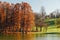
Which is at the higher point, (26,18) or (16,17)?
(16,17)

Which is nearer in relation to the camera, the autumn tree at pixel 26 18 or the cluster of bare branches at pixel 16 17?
the cluster of bare branches at pixel 16 17

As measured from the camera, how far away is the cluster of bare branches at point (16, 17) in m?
33.4

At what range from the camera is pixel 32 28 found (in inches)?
1378

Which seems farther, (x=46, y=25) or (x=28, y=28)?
(x=46, y=25)

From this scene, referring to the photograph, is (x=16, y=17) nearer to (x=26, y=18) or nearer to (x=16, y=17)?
(x=16, y=17)

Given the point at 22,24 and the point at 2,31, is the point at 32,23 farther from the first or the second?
the point at 2,31

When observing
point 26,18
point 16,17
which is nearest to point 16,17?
point 16,17

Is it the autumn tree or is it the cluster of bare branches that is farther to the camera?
the autumn tree

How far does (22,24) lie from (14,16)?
167 centimetres

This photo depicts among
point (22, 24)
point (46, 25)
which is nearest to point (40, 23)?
point (46, 25)

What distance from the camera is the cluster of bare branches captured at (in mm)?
33406

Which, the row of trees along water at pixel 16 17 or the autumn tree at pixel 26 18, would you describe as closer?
the row of trees along water at pixel 16 17

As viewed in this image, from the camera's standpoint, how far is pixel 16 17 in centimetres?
3406

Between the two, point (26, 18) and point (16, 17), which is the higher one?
point (16, 17)
